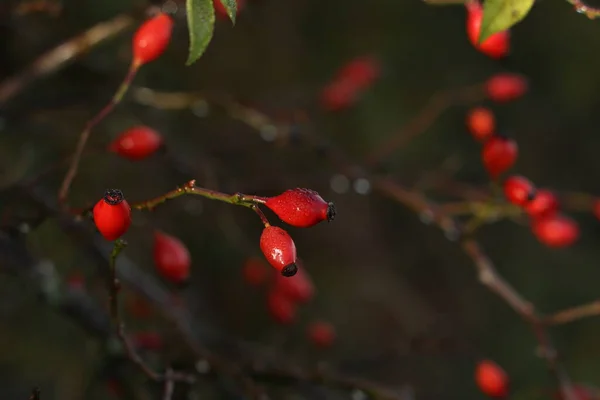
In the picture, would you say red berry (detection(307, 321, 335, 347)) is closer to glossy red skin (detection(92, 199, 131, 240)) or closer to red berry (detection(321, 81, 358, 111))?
red berry (detection(321, 81, 358, 111))

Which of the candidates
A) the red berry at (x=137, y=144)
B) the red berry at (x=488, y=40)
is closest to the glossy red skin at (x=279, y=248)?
the red berry at (x=137, y=144)

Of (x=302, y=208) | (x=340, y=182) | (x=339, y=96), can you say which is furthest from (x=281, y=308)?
(x=302, y=208)

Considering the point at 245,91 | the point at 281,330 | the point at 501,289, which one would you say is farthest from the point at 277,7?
the point at 501,289

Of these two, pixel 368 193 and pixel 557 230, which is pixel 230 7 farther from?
pixel 368 193

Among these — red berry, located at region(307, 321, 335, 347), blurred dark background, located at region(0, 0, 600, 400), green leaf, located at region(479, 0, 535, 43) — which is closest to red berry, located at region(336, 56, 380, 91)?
blurred dark background, located at region(0, 0, 600, 400)

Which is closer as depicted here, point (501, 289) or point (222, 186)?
point (501, 289)

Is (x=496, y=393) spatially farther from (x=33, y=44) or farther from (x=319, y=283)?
(x=33, y=44)
